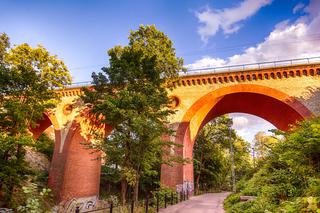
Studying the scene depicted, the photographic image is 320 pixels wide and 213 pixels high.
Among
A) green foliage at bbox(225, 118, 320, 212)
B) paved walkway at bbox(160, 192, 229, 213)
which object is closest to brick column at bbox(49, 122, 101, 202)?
paved walkway at bbox(160, 192, 229, 213)

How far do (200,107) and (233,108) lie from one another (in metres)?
4.62

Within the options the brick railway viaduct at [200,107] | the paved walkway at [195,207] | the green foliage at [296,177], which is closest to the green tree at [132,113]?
the paved walkway at [195,207]

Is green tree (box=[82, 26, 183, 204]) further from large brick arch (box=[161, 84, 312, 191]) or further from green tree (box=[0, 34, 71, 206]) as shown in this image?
large brick arch (box=[161, 84, 312, 191])

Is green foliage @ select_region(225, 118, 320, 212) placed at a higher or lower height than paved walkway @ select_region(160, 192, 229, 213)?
higher

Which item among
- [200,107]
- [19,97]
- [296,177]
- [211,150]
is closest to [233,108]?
[200,107]

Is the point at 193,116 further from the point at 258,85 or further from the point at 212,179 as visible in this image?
the point at 212,179

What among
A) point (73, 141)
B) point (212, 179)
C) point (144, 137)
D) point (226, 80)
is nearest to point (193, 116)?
point (226, 80)

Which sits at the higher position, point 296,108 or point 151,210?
point 296,108

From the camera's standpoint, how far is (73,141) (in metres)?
20.2

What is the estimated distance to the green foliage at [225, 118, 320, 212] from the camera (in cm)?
436

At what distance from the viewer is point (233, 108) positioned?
20.7 metres

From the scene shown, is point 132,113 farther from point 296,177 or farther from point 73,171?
point 73,171

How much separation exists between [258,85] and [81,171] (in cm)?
1730

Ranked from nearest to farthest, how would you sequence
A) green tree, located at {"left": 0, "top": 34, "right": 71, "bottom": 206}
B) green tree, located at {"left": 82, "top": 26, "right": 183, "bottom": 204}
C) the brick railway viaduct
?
green tree, located at {"left": 82, "top": 26, "right": 183, "bottom": 204}, green tree, located at {"left": 0, "top": 34, "right": 71, "bottom": 206}, the brick railway viaduct
